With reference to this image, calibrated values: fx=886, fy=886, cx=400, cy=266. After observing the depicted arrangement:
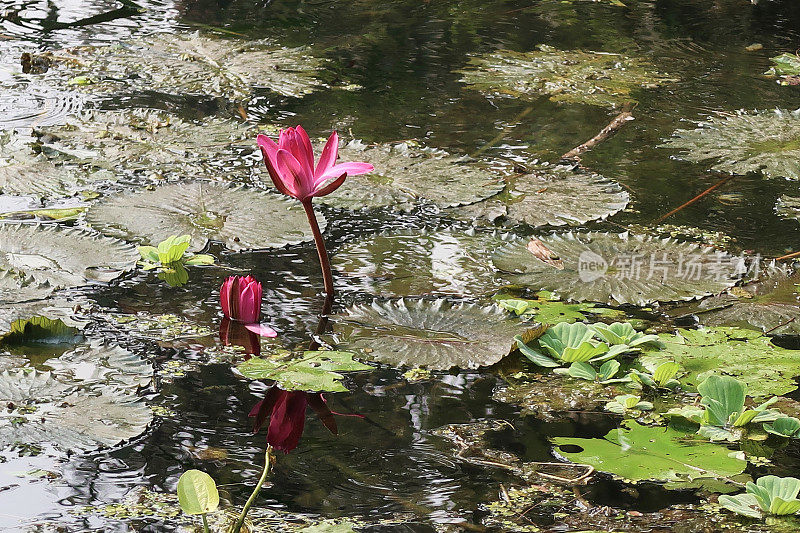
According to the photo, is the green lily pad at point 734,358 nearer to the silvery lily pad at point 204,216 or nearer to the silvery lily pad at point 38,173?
the silvery lily pad at point 204,216

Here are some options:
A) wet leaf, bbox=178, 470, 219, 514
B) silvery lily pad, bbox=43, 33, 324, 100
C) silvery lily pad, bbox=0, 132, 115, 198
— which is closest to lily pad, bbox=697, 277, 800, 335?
wet leaf, bbox=178, 470, 219, 514

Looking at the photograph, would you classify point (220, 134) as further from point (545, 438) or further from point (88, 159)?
point (545, 438)

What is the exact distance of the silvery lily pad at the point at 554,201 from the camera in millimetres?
2223

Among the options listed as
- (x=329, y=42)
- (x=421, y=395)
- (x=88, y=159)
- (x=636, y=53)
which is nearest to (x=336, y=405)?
(x=421, y=395)

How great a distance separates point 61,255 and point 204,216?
1.17ft

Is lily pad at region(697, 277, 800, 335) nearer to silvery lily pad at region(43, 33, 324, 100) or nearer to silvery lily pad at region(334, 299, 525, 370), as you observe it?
silvery lily pad at region(334, 299, 525, 370)

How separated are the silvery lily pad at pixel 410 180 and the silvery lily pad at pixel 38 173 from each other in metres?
0.63

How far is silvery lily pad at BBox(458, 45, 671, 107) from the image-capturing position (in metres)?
3.23

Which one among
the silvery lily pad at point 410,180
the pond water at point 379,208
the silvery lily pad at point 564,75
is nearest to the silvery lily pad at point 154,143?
the pond water at point 379,208

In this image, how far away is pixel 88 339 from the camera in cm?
158

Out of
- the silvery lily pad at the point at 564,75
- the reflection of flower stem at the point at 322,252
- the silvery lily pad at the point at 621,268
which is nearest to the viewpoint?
the reflection of flower stem at the point at 322,252

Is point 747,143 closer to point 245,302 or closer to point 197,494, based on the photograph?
point 245,302

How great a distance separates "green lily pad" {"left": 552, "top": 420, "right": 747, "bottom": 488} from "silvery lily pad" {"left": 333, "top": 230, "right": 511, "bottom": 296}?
55 centimetres

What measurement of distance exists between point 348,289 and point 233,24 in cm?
247
